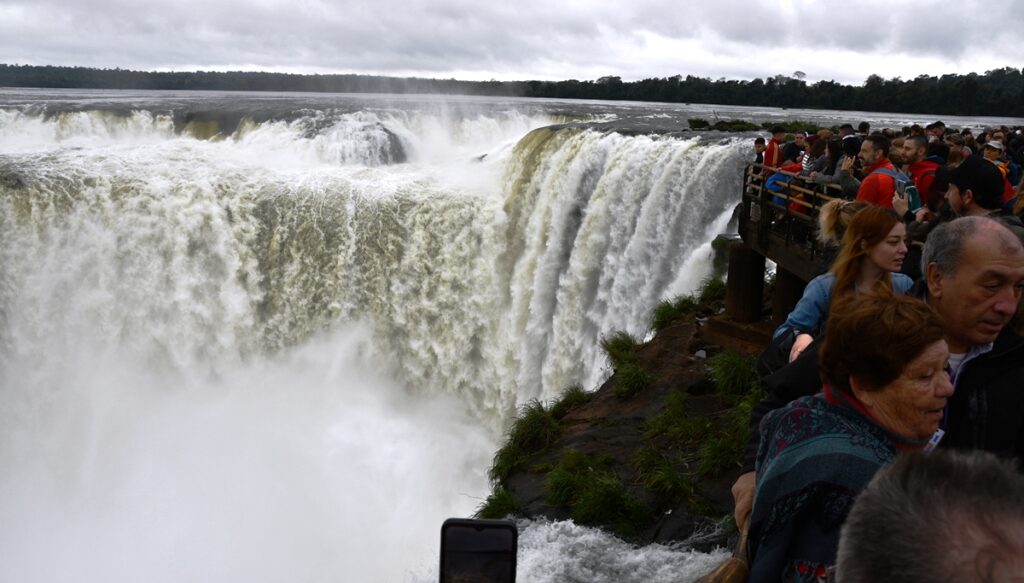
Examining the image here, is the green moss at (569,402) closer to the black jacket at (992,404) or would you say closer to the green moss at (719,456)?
the green moss at (719,456)

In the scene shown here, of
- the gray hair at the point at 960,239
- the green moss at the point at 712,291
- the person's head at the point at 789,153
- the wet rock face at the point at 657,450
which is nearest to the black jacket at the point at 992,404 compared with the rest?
the gray hair at the point at 960,239

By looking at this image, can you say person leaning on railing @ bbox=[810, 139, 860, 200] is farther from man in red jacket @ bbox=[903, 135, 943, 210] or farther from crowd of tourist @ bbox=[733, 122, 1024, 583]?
crowd of tourist @ bbox=[733, 122, 1024, 583]

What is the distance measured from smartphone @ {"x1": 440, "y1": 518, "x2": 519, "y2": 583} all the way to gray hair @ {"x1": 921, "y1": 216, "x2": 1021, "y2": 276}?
183cm

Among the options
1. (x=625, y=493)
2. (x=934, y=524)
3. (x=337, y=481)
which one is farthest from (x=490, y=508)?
(x=337, y=481)

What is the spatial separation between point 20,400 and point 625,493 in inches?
672

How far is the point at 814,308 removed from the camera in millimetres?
3482

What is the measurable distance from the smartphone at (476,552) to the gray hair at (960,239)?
1.83 m

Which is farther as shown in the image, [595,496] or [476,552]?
[595,496]

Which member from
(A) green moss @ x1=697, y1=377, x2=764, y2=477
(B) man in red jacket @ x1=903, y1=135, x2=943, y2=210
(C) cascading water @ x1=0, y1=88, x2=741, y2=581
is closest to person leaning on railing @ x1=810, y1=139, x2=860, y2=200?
(B) man in red jacket @ x1=903, y1=135, x2=943, y2=210

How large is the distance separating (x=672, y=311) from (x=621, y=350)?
0.92 metres

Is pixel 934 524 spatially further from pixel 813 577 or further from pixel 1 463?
pixel 1 463

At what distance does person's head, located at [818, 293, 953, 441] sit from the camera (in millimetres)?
2121

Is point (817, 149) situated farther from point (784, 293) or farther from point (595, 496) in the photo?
point (595, 496)

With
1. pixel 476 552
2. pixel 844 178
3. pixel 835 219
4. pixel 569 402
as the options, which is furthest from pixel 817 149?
pixel 476 552
